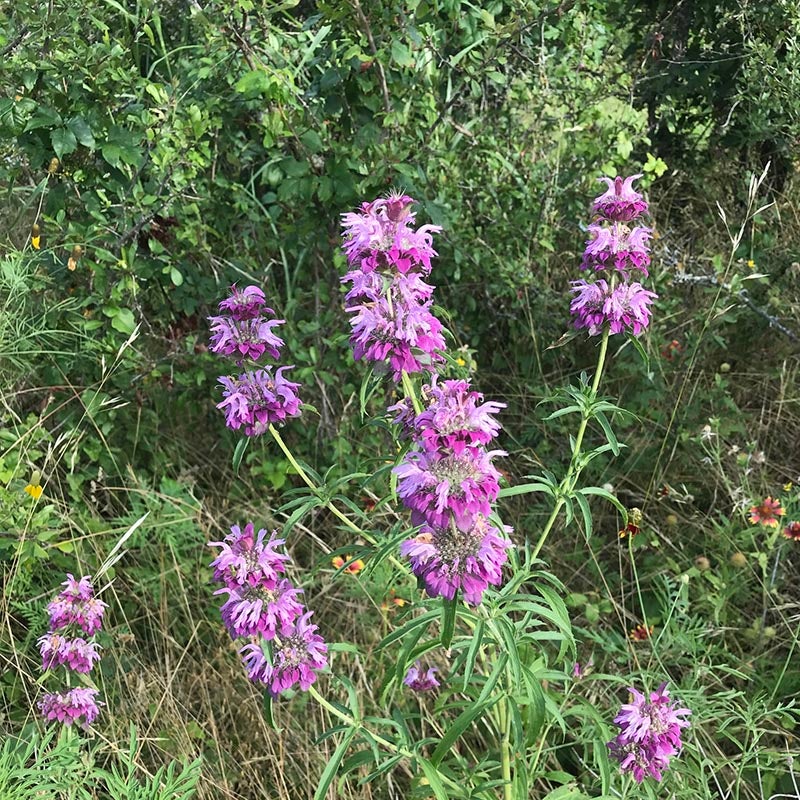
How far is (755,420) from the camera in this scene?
3.60m

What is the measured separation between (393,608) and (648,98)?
3.15 meters

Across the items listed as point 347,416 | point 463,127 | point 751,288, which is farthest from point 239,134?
point 751,288

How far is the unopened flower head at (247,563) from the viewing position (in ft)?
6.35

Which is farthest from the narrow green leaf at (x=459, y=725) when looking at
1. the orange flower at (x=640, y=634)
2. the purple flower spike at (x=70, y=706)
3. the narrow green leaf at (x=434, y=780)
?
the orange flower at (x=640, y=634)

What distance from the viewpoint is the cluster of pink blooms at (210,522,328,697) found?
1.94 meters

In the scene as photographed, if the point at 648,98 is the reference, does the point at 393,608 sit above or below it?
below

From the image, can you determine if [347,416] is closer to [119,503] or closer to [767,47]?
[119,503]

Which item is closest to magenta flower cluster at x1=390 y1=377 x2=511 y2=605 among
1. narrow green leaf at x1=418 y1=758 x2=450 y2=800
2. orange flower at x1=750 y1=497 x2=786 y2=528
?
narrow green leaf at x1=418 y1=758 x2=450 y2=800

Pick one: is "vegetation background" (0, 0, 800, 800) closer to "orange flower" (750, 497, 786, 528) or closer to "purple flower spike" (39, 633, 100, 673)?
"orange flower" (750, 497, 786, 528)

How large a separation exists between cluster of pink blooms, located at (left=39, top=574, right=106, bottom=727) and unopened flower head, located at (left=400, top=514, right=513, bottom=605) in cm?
123

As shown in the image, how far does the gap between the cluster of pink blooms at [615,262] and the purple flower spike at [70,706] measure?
177 cm

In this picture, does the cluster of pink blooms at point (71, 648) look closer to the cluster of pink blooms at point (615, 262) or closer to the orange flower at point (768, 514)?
the cluster of pink blooms at point (615, 262)

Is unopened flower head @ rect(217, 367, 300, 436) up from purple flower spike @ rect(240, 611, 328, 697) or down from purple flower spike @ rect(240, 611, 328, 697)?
up

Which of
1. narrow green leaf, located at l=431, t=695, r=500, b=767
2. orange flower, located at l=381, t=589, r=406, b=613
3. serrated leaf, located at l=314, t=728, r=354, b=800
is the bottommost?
orange flower, located at l=381, t=589, r=406, b=613
